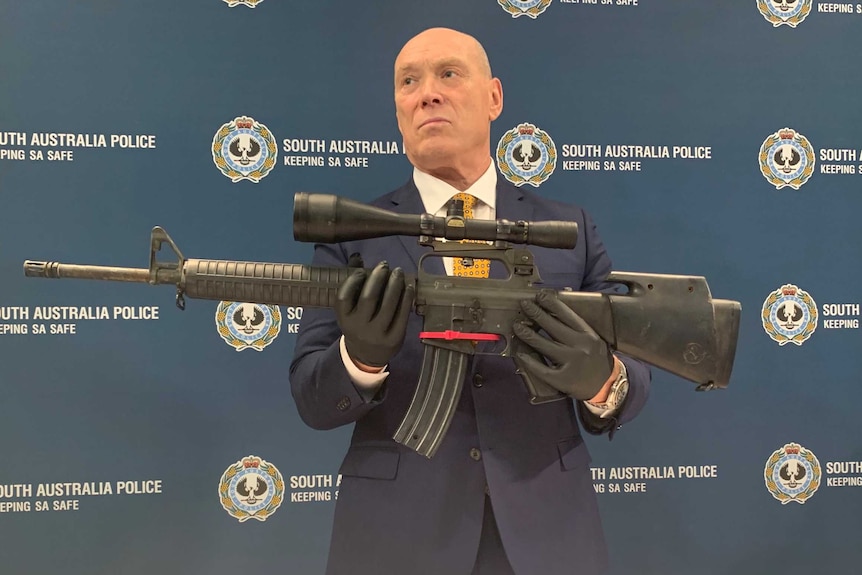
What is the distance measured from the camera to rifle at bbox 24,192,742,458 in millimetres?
1303

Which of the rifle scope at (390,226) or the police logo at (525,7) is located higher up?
the police logo at (525,7)

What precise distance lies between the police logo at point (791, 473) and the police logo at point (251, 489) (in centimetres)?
172

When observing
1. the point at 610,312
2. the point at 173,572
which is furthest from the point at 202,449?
the point at 610,312

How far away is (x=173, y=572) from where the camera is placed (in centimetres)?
187

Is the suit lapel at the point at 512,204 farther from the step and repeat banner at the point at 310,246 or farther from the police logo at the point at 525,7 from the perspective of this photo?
the police logo at the point at 525,7

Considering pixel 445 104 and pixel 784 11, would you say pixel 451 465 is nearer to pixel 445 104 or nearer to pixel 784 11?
pixel 445 104

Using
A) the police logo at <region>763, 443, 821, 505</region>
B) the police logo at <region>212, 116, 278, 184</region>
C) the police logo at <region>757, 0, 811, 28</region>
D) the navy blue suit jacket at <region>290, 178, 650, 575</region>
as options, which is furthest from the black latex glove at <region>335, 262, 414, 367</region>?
the police logo at <region>757, 0, 811, 28</region>

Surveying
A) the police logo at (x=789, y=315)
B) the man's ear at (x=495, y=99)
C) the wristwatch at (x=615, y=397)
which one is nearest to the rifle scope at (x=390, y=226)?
the wristwatch at (x=615, y=397)

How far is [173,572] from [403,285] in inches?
53.5

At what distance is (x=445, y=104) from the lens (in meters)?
1.53

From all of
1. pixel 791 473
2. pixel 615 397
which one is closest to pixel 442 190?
pixel 615 397

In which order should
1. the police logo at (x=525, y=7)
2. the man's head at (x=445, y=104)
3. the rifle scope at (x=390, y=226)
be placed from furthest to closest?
the police logo at (x=525, y=7)
the man's head at (x=445, y=104)
the rifle scope at (x=390, y=226)

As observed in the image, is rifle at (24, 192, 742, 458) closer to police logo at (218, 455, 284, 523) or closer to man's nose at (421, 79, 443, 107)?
man's nose at (421, 79, 443, 107)

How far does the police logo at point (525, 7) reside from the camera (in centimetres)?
192
